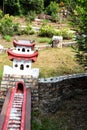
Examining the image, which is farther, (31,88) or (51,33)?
(51,33)

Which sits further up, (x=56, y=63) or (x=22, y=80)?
(x=56, y=63)

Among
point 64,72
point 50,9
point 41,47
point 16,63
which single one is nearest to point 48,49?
point 41,47

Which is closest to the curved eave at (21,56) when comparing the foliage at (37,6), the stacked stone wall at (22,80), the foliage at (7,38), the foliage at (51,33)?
the stacked stone wall at (22,80)

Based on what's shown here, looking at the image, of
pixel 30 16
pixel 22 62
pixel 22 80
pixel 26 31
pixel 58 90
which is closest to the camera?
pixel 22 80

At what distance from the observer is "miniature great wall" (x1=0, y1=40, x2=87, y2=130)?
19.3 meters

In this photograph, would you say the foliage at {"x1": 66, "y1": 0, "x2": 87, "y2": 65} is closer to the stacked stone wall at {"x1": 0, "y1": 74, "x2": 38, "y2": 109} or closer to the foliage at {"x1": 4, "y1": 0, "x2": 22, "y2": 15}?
the stacked stone wall at {"x1": 0, "y1": 74, "x2": 38, "y2": 109}

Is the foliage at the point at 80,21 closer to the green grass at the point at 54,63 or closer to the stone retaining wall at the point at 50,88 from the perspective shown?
the stone retaining wall at the point at 50,88

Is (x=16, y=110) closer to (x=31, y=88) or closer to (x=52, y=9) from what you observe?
(x=31, y=88)

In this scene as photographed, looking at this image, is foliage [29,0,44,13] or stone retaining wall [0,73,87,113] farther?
foliage [29,0,44,13]

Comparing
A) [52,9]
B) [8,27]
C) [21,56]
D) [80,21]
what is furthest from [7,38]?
[80,21]

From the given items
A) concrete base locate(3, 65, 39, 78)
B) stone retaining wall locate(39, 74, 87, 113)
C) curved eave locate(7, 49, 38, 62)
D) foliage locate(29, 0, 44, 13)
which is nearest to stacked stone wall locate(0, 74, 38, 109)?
concrete base locate(3, 65, 39, 78)

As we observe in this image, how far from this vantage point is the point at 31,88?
827 inches

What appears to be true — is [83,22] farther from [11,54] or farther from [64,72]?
[64,72]

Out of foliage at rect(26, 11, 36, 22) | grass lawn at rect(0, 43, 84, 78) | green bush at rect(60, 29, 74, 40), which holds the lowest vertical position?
grass lawn at rect(0, 43, 84, 78)
